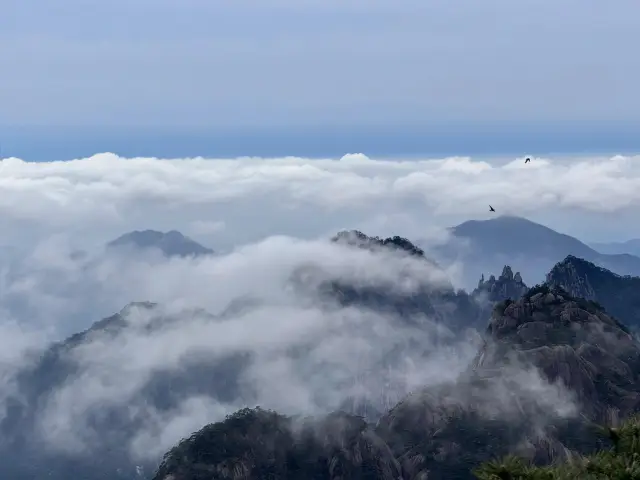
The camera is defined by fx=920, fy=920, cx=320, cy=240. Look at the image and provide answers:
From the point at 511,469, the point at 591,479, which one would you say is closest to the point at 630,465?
the point at 591,479

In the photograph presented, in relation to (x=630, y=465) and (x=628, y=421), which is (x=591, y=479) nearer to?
(x=630, y=465)

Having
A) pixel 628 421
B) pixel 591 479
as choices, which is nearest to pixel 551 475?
pixel 591 479

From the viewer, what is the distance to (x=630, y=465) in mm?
58156

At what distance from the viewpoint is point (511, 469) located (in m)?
57.4

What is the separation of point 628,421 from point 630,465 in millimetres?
7946

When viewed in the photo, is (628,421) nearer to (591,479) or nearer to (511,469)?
(591,479)

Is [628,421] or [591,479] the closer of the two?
[591,479]

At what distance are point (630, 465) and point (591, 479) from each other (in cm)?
258

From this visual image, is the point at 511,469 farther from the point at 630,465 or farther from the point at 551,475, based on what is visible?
the point at 630,465

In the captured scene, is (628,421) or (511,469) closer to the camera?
(511,469)

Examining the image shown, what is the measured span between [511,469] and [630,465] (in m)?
7.72

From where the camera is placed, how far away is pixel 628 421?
65625 mm

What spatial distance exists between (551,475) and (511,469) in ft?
9.00

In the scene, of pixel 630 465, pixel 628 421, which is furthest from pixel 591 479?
pixel 628 421
